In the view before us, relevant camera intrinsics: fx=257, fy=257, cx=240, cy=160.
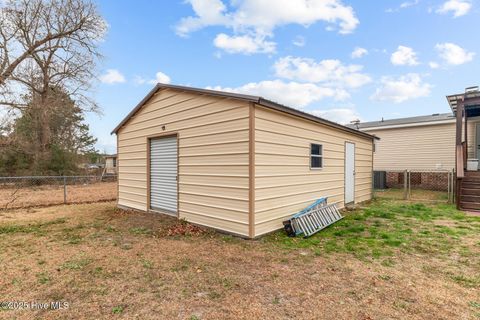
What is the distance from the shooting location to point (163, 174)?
24.4 ft

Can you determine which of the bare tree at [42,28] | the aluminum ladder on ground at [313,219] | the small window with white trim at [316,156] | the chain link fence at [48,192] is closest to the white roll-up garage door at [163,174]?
the aluminum ladder on ground at [313,219]

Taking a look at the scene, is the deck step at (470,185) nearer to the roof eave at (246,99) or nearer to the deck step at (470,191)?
the deck step at (470,191)

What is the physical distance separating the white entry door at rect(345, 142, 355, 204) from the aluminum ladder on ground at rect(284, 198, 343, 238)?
7.28ft

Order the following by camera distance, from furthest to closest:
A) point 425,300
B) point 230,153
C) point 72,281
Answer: point 230,153 < point 72,281 < point 425,300

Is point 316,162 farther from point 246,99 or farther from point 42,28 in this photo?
point 42,28

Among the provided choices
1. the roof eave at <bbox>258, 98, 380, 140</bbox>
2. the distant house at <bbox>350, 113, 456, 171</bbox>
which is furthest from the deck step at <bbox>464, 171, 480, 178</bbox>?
the roof eave at <bbox>258, 98, 380, 140</bbox>

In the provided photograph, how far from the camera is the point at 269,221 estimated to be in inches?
216

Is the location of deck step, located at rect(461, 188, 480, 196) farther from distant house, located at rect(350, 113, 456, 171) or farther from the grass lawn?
distant house, located at rect(350, 113, 456, 171)

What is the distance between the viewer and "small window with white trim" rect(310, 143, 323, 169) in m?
6.97

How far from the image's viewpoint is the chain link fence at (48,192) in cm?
998

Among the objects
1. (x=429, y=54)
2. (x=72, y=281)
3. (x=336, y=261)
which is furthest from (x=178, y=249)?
(x=429, y=54)

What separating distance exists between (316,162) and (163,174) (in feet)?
14.4

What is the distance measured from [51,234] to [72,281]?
3083 mm

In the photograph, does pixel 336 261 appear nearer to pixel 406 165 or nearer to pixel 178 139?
pixel 178 139
